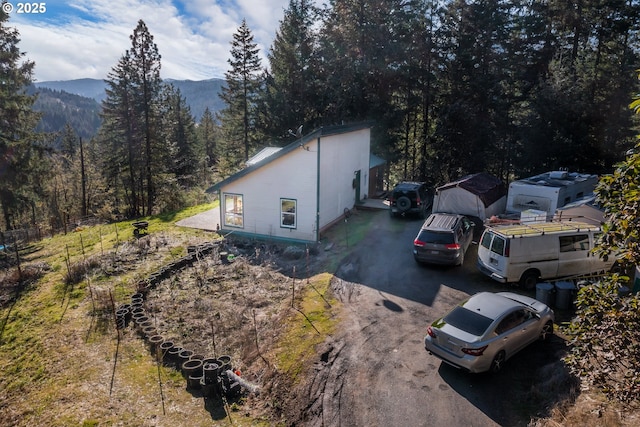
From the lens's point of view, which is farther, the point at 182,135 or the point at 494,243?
the point at 182,135

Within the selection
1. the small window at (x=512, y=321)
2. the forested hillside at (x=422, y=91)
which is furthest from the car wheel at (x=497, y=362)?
the forested hillside at (x=422, y=91)

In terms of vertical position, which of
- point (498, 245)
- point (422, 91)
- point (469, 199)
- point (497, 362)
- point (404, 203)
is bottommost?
point (497, 362)

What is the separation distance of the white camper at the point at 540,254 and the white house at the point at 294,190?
8.86m

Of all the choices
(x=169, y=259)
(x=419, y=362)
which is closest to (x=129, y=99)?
(x=169, y=259)

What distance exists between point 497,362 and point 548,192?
12.9 meters

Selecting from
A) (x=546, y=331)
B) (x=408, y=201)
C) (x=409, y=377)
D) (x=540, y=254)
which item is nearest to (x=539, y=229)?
(x=540, y=254)

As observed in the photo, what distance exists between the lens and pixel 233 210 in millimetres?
22188

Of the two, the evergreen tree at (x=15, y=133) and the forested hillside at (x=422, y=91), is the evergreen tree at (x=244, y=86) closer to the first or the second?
the forested hillside at (x=422, y=91)

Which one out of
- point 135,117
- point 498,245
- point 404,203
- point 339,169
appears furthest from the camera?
point 135,117

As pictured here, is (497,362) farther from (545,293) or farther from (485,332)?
(545,293)

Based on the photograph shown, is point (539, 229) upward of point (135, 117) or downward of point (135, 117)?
downward

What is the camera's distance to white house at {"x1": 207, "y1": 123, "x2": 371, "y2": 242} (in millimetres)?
19469

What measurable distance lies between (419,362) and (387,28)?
29.1m

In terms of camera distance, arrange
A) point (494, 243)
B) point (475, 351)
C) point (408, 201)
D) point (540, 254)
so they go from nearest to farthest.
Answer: point (475, 351)
point (540, 254)
point (494, 243)
point (408, 201)
